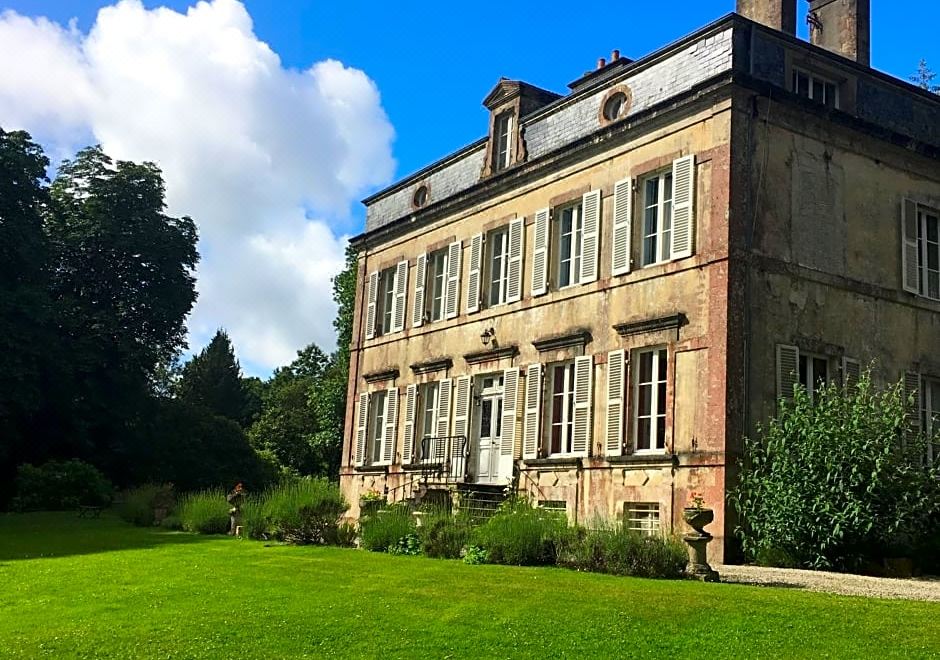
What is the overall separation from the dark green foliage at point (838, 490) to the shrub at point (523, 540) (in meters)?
3.12

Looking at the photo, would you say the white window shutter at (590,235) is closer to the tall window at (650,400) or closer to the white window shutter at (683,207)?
the white window shutter at (683,207)

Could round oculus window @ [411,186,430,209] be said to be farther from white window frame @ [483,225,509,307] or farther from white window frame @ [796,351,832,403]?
white window frame @ [796,351,832,403]

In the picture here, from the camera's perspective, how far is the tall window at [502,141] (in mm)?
23219

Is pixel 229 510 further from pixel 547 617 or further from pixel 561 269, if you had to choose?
pixel 547 617

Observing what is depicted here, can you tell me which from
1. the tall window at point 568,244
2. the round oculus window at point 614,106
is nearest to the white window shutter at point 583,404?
the tall window at point 568,244

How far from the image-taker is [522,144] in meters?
22.3

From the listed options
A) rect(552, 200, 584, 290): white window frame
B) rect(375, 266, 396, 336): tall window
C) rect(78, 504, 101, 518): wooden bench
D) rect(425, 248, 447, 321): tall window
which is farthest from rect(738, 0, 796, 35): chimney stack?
rect(78, 504, 101, 518): wooden bench

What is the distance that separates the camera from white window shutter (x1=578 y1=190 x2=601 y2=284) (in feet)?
63.8

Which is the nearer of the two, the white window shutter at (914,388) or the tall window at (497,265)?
the white window shutter at (914,388)

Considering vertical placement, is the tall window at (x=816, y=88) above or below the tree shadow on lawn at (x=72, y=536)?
above

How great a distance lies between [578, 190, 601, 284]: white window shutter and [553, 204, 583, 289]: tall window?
1.38ft

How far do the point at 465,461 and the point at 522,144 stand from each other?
6.88 metres

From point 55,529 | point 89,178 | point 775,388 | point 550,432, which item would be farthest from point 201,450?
point 775,388

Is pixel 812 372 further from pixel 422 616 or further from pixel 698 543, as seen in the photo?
pixel 422 616
